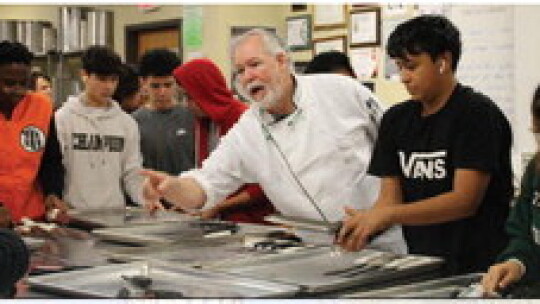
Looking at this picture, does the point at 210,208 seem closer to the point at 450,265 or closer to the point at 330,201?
the point at 330,201

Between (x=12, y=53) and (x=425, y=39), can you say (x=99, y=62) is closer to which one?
(x=12, y=53)

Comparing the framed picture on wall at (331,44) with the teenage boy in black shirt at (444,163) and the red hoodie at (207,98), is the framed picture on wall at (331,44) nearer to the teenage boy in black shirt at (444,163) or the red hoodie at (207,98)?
the red hoodie at (207,98)

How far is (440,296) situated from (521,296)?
0.53ft

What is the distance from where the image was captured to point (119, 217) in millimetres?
2543

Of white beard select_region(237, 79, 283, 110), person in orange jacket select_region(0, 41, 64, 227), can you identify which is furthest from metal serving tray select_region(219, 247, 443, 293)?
person in orange jacket select_region(0, 41, 64, 227)

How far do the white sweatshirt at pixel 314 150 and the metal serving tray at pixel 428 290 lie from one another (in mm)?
812

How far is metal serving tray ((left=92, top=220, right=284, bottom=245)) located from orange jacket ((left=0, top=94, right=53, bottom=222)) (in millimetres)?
729

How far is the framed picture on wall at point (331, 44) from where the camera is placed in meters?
5.01

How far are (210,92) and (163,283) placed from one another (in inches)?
71.1

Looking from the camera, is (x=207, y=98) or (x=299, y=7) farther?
(x=299, y=7)

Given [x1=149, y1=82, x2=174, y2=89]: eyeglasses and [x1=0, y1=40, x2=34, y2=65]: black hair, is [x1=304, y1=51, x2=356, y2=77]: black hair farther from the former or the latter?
[x1=0, y1=40, x2=34, y2=65]: black hair

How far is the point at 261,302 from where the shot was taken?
4.27ft

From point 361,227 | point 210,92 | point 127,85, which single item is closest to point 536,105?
point 361,227

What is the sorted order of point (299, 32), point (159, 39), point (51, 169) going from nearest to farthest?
1. point (51, 169)
2. point (299, 32)
3. point (159, 39)
